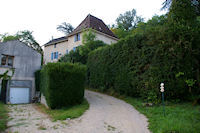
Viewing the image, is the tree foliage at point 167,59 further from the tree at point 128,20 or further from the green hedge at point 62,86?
the tree at point 128,20

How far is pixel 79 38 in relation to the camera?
81.5 ft

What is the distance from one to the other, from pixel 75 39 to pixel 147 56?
1720 centimetres

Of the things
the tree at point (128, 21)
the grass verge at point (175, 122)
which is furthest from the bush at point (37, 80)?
the tree at point (128, 21)

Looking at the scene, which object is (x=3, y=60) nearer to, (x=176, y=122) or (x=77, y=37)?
(x=77, y=37)

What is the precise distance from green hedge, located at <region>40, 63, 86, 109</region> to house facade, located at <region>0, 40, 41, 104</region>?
27.7ft

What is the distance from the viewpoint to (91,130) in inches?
230

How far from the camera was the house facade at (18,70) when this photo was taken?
16.6 metres

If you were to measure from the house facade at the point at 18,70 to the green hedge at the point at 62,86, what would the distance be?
8443 millimetres

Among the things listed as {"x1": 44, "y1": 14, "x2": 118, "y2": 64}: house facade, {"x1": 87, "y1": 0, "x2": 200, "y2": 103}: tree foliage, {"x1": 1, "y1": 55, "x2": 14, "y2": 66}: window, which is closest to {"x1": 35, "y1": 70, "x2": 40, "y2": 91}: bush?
{"x1": 1, "y1": 55, "x2": 14, "y2": 66}: window

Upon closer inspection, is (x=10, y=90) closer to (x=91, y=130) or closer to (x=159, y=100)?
→ (x=91, y=130)

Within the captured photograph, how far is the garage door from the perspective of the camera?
16.8 meters

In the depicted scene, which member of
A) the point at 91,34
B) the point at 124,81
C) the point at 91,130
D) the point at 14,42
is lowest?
the point at 91,130

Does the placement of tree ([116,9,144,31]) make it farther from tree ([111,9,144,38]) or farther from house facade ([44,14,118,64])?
house facade ([44,14,118,64])

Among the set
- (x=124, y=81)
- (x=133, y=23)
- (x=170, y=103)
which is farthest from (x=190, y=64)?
(x=133, y=23)
